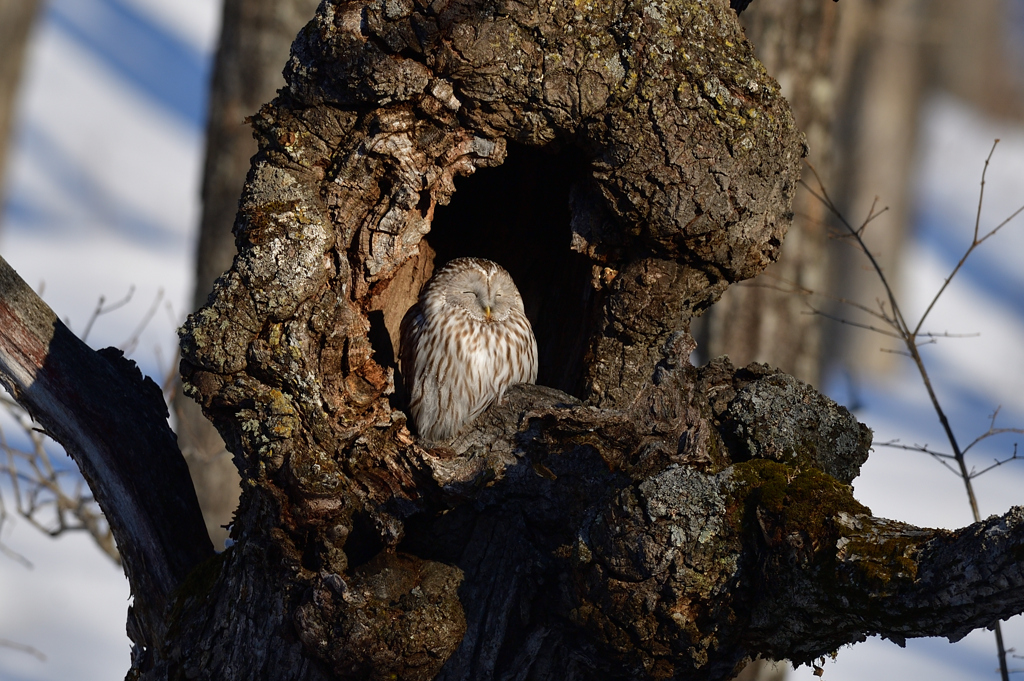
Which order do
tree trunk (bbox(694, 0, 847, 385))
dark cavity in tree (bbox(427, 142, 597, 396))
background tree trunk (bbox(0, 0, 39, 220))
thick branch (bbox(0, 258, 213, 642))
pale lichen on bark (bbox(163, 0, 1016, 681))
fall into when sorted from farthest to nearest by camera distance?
background tree trunk (bbox(0, 0, 39, 220))
tree trunk (bbox(694, 0, 847, 385))
dark cavity in tree (bbox(427, 142, 597, 396))
thick branch (bbox(0, 258, 213, 642))
pale lichen on bark (bbox(163, 0, 1016, 681))

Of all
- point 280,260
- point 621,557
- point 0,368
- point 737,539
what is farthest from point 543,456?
point 0,368

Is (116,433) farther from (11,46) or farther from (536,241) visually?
(11,46)

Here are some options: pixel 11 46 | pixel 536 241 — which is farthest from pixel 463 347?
pixel 11 46

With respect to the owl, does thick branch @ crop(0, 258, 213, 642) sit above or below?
below

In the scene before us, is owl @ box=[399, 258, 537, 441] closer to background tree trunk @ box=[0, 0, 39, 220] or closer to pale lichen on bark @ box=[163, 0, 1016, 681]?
pale lichen on bark @ box=[163, 0, 1016, 681]

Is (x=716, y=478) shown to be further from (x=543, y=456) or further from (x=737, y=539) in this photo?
(x=543, y=456)

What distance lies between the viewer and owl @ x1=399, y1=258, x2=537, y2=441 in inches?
169

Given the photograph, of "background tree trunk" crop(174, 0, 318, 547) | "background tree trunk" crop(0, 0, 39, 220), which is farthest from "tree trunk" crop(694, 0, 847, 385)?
"background tree trunk" crop(0, 0, 39, 220)

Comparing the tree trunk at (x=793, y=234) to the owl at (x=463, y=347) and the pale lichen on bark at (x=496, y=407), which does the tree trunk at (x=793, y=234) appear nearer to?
the owl at (x=463, y=347)

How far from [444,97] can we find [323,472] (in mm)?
1415

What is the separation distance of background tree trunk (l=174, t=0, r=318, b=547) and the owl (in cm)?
233

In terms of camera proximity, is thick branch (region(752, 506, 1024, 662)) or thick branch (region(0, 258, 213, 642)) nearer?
thick branch (region(752, 506, 1024, 662))

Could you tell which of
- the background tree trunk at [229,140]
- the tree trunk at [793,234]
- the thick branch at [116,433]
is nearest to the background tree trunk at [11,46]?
the background tree trunk at [229,140]

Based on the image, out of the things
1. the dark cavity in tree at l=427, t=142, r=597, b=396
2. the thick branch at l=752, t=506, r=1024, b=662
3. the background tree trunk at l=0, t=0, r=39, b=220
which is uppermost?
the background tree trunk at l=0, t=0, r=39, b=220
